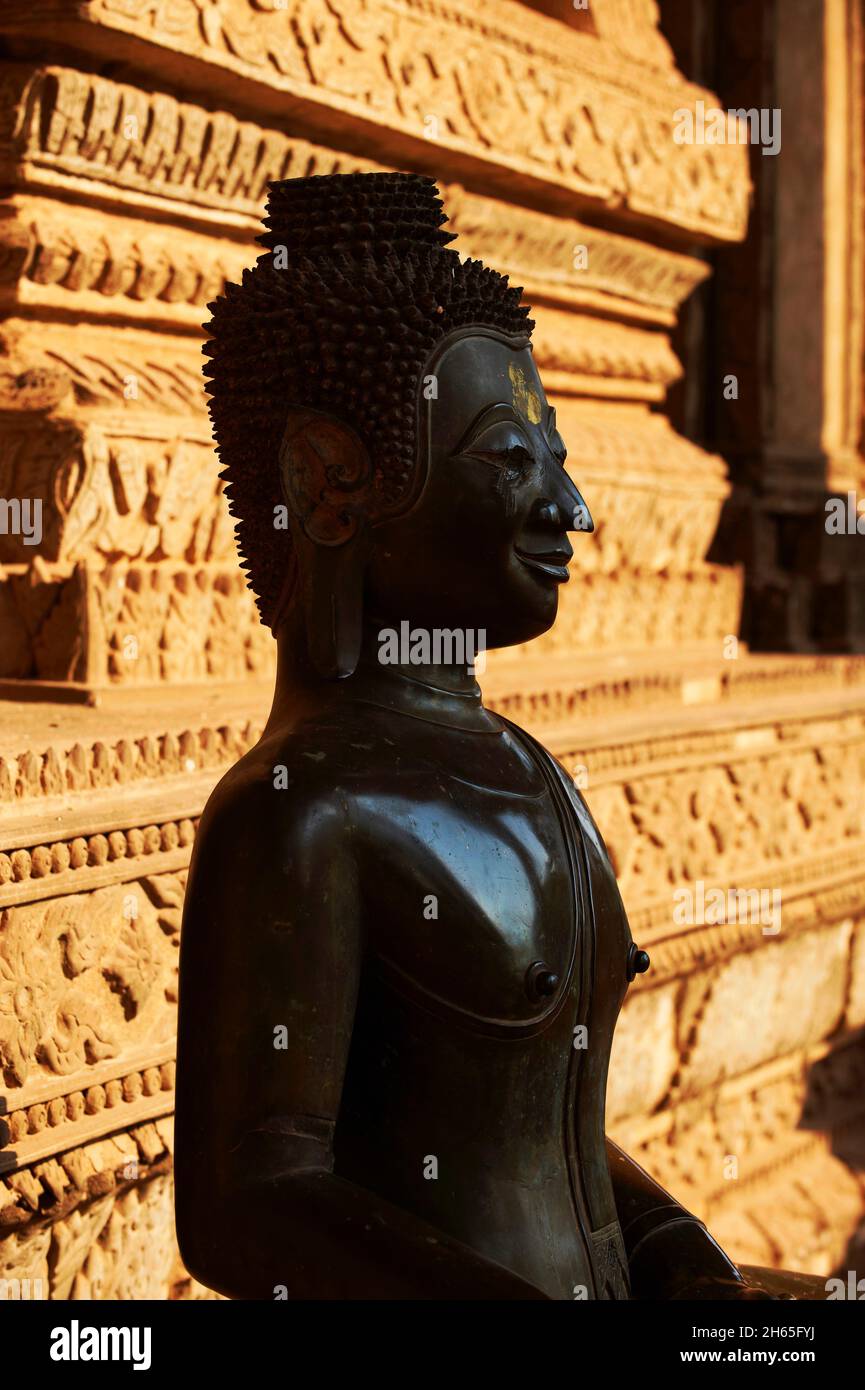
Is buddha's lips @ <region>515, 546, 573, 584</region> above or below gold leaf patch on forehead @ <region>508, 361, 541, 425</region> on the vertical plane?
below

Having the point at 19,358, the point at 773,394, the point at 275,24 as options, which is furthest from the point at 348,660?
the point at 773,394

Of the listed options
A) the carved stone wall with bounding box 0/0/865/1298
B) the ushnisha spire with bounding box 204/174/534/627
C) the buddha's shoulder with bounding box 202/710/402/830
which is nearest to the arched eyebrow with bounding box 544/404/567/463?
the ushnisha spire with bounding box 204/174/534/627

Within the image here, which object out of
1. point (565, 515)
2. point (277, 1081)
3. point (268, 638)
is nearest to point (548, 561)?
point (565, 515)

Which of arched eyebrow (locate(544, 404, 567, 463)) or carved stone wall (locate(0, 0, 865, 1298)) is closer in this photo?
arched eyebrow (locate(544, 404, 567, 463))

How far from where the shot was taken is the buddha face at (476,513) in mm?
2057

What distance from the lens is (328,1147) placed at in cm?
190

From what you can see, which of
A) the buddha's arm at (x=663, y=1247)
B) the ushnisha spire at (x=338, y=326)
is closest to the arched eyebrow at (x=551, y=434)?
the ushnisha spire at (x=338, y=326)

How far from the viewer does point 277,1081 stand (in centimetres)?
188

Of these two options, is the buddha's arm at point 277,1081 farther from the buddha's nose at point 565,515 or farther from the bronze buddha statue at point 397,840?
the buddha's nose at point 565,515

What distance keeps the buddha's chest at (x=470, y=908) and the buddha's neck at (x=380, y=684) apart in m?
0.10

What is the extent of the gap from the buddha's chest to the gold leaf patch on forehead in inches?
15.3

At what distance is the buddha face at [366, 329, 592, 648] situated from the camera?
206cm

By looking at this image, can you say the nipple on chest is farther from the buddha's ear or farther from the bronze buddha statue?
the buddha's ear

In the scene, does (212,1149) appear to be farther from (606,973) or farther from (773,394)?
(773,394)
